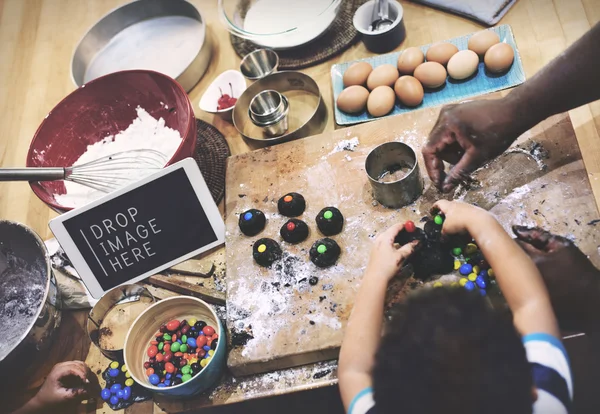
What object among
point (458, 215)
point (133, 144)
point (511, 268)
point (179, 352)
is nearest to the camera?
point (511, 268)

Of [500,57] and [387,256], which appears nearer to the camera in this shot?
[387,256]

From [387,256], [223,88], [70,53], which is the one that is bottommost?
[387,256]

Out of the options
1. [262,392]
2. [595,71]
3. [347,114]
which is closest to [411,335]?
[262,392]

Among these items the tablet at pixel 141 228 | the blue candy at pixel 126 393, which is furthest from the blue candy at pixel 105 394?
the tablet at pixel 141 228

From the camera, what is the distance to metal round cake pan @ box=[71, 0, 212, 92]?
2072 millimetres

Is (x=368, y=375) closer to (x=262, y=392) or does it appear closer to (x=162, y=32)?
(x=262, y=392)

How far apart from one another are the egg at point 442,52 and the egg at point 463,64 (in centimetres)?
3

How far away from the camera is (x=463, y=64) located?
1638 millimetres

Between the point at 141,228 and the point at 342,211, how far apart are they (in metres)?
0.58

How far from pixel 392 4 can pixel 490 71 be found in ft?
1.51

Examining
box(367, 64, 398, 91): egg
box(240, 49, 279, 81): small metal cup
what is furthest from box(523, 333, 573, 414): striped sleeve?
box(240, 49, 279, 81): small metal cup

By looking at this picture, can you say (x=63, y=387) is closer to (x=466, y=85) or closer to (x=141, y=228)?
(x=141, y=228)

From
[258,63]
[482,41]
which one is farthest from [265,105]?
[482,41]

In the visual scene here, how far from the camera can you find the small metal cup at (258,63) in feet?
6.35
